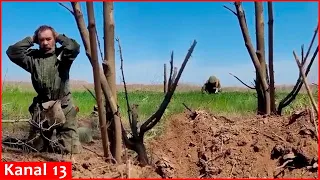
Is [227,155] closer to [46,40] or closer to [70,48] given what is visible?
[70,48]

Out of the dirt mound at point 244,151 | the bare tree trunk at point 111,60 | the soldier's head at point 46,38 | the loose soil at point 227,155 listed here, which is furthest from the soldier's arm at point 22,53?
the dirt mound at point 244,151

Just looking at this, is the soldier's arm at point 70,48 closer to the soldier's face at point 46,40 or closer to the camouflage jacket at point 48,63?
the camouflage jacket at point 48,63

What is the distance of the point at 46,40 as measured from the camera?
4582 mm

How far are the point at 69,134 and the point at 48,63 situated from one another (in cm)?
70

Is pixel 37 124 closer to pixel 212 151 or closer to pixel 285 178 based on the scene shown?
pixel 212 151

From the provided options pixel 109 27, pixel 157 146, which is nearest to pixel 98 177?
pixel 109 27

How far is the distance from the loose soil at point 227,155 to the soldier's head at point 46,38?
3.12 ft

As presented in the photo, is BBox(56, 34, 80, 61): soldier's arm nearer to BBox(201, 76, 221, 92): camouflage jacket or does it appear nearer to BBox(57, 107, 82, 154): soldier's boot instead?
BBox(57, 107, 82, 154): soldier's boot

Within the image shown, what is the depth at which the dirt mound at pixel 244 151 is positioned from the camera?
385cm

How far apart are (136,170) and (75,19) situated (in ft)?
3.60

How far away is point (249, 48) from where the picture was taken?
591 centimetres

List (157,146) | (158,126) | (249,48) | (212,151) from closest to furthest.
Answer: (212,151), (157,146), (249,48), (158,126)

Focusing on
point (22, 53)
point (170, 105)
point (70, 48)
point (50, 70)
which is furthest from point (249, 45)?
point (170, 105)

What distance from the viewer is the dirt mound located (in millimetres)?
3846
